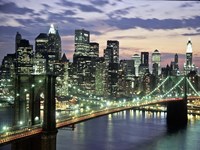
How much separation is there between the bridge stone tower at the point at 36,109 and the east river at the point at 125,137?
1.34 metres

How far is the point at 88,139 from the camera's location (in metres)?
16.5

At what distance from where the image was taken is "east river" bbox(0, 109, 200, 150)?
15297 mm

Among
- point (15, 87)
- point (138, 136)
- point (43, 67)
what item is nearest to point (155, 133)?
point (138, 136)

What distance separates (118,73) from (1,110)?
2840 cm

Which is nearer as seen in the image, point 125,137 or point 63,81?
point 125,137

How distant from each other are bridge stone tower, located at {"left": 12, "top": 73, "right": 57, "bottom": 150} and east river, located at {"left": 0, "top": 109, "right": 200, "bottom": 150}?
1.34m

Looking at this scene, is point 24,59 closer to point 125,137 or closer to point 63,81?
point 63,81

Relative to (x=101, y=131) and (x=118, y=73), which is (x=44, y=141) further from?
(x=118, y=73)

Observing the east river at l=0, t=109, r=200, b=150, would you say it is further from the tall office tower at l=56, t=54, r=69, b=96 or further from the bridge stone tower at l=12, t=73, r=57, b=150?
the tall office tower at l=56, t=54, r=69, b=96

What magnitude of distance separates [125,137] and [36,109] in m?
5.27

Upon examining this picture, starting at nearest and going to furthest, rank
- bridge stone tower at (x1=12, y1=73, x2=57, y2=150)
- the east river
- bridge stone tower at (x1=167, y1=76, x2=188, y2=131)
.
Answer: bridge stone tower at (x1=12, y1=73, x2=57, y2=150), the east river, bridge stone tower at (x1=167, y1=76, x2=188, y2=131)

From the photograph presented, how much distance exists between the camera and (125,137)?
57.6ft

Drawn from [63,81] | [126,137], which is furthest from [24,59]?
[126,137]

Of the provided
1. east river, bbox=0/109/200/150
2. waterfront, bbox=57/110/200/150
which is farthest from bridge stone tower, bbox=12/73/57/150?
waterfront, bbox=57/110/200/150
